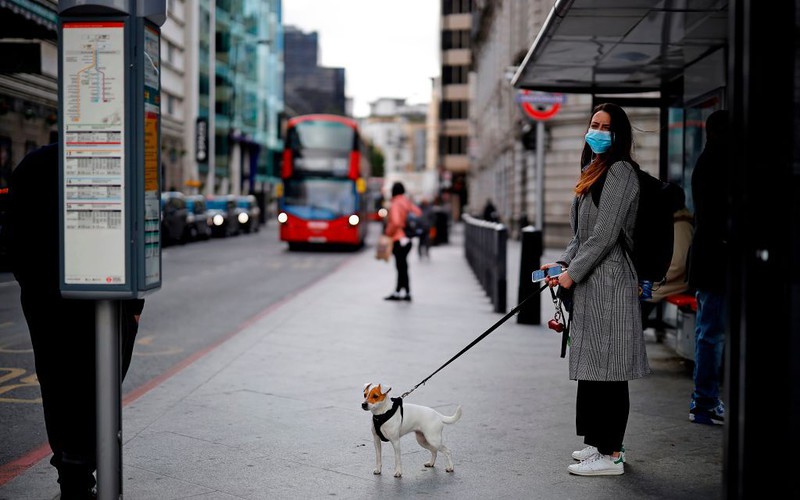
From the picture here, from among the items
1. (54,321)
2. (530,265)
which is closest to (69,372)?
(54,321)

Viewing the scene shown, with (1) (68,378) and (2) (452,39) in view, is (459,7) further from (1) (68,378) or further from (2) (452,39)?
(1) (68,378)

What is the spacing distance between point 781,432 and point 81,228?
2810 mm

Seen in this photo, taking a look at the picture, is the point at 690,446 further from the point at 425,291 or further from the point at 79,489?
the point at 425,291

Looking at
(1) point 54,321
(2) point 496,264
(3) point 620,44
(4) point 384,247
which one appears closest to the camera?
(1) point 54,321

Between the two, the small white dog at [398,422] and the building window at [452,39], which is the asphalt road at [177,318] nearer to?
the small white dog at [398,422]

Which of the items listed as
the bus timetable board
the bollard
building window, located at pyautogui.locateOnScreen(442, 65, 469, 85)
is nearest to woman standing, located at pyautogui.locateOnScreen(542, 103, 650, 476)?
the bus timetable board

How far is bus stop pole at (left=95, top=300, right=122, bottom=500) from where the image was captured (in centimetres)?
418

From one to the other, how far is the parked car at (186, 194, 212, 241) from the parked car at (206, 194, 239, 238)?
256cm

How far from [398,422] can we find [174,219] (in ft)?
92.6

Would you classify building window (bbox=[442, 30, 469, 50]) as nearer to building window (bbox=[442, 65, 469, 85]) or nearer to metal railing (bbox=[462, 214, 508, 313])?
building window (bbox=[442, 65, 469, 85])

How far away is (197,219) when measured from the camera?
3688 centimetres

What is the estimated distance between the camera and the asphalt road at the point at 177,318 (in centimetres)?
688

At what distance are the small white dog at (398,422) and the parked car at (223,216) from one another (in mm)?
36618

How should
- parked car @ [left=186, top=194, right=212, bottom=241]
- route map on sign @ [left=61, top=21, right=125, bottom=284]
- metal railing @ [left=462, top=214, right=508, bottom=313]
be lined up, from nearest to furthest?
route map on sign @ [left=61, top=21, right=125, bottom=284]
metal railing @ [left=462, top=214, right=508, bottom=313]
parked car @ [left=186, top=194, right=212, bottom=241]
